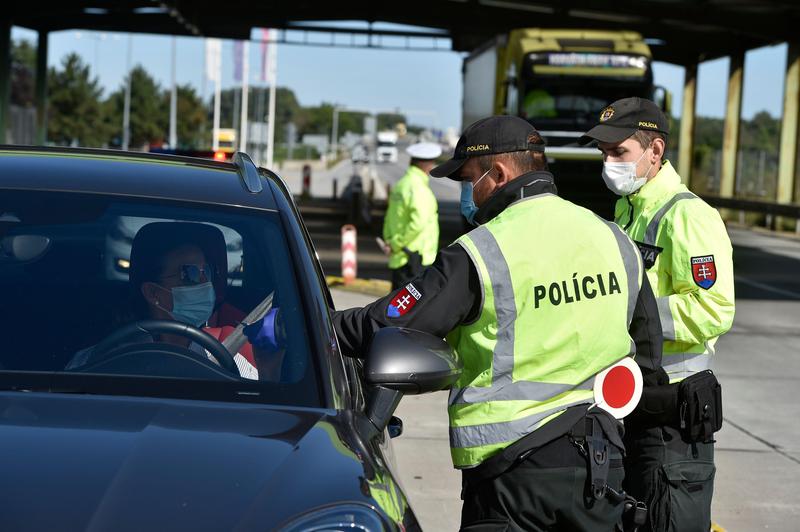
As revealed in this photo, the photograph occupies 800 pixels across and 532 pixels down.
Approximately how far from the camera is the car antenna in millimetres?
3971

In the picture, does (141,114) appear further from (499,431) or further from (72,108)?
(499,431)

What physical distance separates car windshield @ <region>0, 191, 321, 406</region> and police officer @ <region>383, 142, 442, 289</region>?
7898 millimetres

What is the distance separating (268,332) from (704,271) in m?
1.58

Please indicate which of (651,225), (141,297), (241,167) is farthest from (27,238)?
(651,225)

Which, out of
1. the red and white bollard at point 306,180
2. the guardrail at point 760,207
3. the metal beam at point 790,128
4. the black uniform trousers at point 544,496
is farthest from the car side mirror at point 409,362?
the red and white bollard at point 306,180

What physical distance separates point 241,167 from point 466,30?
129 feet

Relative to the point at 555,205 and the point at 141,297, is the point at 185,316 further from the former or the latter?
the point at 555,205

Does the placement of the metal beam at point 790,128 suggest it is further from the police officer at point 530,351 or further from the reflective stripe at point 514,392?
the reflective stripe at point 514,392

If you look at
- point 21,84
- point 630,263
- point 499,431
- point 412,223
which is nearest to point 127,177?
point 499,431

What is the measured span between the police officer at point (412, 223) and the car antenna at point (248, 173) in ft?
24.1

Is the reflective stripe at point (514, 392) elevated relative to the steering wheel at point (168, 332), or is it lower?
lower

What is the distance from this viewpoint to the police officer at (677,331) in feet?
14.4

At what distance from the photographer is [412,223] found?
11977 millimetres

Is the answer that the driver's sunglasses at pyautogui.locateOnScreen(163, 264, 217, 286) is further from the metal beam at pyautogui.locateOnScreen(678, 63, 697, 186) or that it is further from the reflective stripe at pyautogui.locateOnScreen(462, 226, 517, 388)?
the metal beam at pyautogui.locateOnScreen(678, 63, 697, 186)
